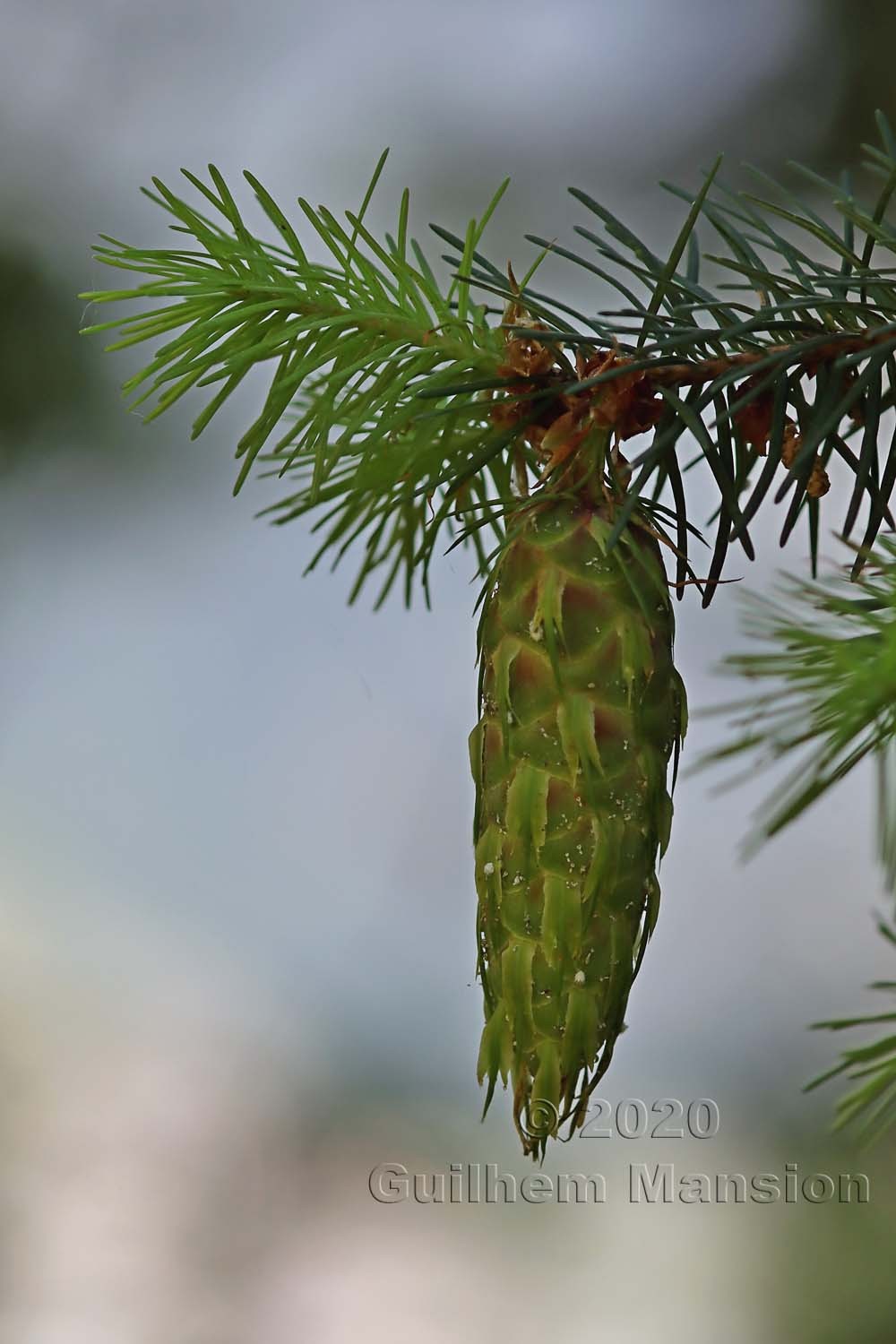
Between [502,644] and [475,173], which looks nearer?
[502,644]

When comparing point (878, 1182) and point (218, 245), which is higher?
point (218, 245)

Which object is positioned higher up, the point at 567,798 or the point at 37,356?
the point at 37,356

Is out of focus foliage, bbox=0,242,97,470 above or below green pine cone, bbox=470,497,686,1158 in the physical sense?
above

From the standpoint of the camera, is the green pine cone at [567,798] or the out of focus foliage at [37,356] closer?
the green pine cone at [567,798]

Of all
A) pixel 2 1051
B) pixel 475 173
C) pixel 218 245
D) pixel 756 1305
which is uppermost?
pixel 475 173

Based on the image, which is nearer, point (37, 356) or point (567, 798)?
point (567, 798)

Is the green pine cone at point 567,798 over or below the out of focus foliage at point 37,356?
below

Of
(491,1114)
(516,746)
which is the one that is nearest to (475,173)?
(491,1114)

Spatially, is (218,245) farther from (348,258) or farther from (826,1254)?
(826,1254)
